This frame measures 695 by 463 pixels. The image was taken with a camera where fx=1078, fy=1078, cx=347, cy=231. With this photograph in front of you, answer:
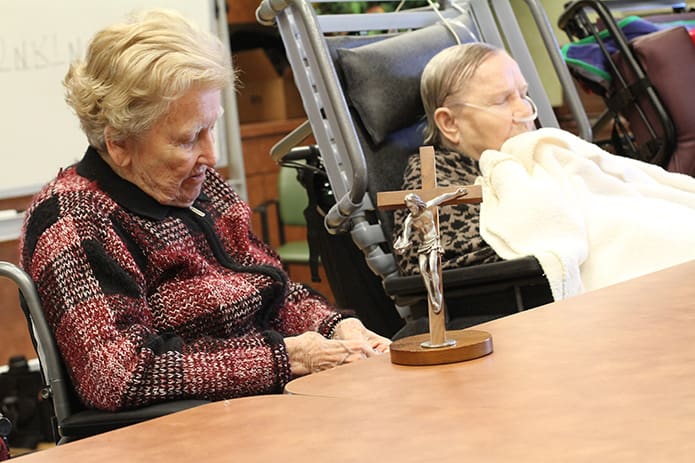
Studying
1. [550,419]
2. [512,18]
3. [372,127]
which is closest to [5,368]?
[372,127]

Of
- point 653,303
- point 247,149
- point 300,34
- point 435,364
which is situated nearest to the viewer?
point 435,364

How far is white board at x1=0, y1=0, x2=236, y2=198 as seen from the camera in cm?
364

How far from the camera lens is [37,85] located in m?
3.72

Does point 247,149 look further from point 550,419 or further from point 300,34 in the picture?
point 550,419

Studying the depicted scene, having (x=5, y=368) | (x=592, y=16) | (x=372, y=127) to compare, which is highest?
(x=592, y=16)

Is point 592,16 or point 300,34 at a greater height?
point 592,16

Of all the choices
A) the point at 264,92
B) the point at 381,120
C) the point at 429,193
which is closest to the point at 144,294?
the point at 429,193

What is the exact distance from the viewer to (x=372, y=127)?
2596mm

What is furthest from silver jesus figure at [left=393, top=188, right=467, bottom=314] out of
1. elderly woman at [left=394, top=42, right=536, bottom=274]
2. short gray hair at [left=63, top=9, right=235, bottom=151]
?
elderly woman at [left=394, top=42, right=536, bottom=274]

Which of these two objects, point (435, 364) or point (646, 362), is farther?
Result: point (435, 364)

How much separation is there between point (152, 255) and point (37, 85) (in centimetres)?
227

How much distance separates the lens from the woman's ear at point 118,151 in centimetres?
170

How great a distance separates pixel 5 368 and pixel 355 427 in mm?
3102

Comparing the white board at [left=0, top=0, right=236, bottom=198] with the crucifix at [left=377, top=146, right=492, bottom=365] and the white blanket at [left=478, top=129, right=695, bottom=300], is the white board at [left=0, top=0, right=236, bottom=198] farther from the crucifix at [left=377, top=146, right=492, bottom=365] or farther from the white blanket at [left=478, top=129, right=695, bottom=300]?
the crucifix at [left=377, top=146, right=492, bottom=365]
